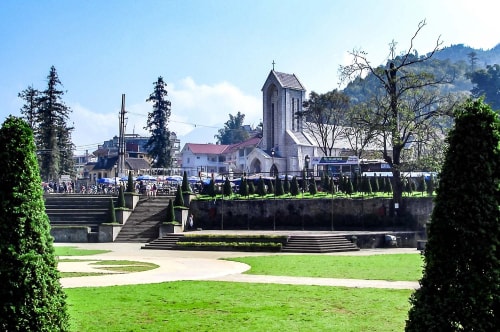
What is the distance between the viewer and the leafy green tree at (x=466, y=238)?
779cm

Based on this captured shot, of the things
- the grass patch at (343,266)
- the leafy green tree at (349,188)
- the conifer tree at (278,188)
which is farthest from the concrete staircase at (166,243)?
the leafy green tree at (349,188)

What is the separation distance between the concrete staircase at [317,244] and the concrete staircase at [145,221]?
1300 centimetres

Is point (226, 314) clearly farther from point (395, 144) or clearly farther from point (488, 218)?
point (395, 144)

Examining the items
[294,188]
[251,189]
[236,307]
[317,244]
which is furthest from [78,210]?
[236,307]

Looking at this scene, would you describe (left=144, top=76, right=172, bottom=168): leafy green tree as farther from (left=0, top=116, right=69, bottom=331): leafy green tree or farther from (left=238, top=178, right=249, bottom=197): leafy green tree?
(left=0, top=116, right=69, bottom=331): leafy green tree

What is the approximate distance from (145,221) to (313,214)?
43.5 feet

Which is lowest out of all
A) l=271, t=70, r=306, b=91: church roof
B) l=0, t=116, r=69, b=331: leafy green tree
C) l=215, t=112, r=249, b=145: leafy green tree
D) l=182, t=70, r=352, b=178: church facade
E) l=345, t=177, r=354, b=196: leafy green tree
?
l=0, t=116, r=69, b=331: leafy green tree

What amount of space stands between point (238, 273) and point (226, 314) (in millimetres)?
9440

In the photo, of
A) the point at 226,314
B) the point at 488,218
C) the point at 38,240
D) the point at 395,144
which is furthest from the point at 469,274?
the point at 395,144

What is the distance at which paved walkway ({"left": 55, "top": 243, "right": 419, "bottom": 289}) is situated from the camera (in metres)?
20.7

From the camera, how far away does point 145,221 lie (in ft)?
158

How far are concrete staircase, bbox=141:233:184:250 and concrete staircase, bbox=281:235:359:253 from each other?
7.80 metres

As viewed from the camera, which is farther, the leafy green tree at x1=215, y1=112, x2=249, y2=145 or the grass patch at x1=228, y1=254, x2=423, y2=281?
the leafy green tree at x1=215, y1=112, x2=249, y2=145

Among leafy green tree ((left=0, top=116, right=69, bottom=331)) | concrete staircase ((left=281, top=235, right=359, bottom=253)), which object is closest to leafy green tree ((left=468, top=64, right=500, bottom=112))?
concrete staircase ((left=281, top=235, right=359, bottom=253))
